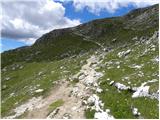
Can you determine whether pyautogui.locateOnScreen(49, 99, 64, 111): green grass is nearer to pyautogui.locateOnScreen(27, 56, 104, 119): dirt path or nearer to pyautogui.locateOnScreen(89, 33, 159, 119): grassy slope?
pyautogui.locateOnScreen(27, 56, 104, 119): dirt path

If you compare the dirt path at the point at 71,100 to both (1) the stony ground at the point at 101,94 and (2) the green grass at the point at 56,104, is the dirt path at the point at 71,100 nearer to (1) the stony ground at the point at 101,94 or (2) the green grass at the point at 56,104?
(1) the stony ground at the point at 101,94

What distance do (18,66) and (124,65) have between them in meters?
56.4

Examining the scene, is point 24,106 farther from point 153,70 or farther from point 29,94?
point 153,70

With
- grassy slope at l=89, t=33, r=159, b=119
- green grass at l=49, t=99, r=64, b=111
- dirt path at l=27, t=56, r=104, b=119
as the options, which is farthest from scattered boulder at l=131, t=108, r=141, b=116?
green grass at l=49, t=99, r=64, b=111

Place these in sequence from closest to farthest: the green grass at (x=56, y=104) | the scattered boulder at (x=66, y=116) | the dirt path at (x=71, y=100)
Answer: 1. the scattered boulder at (x=66, y=116)
2. the dirt path at (x=71, y=100)
3. the green grass at (x=56, y=104)

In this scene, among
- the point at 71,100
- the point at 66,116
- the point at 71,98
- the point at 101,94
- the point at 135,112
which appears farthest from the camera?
the point at 71,98

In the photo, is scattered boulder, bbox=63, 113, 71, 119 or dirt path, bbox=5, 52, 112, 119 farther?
dirt path, bbox=5, 52, 112, 119

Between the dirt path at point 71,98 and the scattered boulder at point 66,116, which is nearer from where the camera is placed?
the scattered boulder at point 66,116

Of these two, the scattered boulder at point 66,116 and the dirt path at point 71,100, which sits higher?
the dirt path at point 71,100

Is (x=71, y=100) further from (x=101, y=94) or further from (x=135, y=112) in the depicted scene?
(x=135, y=112)

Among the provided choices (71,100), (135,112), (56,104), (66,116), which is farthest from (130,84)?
(56,104)

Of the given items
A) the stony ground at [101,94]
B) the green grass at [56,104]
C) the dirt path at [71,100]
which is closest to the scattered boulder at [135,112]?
the stony ground at [101,94]

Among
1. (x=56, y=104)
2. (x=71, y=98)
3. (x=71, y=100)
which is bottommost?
(x=56, y=104)

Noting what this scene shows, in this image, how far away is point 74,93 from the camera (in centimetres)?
3653
